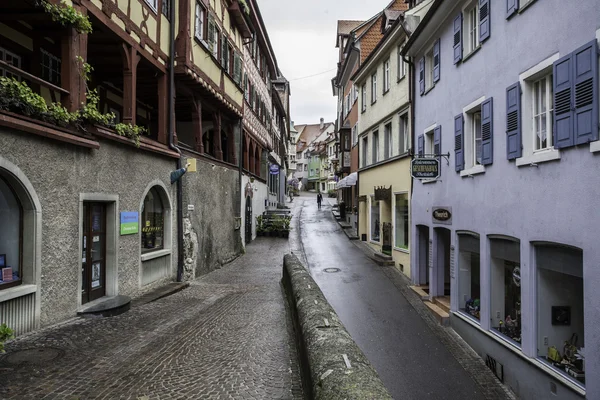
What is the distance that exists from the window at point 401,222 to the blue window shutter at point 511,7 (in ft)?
27.7

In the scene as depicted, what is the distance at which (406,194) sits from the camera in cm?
1611

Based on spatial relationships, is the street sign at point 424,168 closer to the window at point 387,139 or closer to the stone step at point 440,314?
the stone step at point 440,314

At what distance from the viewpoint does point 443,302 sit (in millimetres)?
12297

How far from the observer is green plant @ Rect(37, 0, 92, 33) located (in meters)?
7.03

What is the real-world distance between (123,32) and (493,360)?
34.2ft

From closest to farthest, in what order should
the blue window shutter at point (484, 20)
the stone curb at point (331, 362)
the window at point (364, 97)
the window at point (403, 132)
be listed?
1. the stone curb at point (331, 362)
2. the blue window shutter at point (484, 20)
3. the window at point (403, 132)
4. the window at point (364, 97)

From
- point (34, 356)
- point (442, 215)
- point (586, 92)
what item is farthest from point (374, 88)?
point (34, 356)

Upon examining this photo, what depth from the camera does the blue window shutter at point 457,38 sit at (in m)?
10.9

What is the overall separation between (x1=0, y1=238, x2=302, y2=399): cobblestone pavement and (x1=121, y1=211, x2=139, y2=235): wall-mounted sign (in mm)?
1648

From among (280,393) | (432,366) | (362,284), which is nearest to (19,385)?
(280,393)

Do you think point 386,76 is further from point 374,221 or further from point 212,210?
point 212,210

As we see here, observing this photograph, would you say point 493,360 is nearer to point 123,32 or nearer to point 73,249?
point 73,249

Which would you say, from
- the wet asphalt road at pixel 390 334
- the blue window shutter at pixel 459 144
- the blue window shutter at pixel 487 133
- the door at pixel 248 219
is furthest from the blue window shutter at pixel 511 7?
the door at pixel 248 219

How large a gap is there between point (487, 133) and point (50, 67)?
33.0 feet
